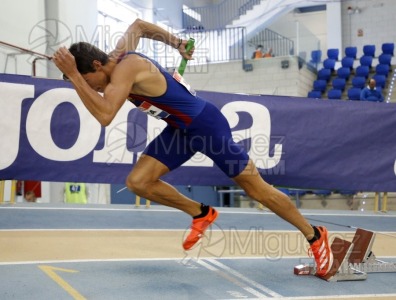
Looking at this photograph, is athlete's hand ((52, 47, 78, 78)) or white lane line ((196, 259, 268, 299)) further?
white lane line ((196, 259, 268, 299))

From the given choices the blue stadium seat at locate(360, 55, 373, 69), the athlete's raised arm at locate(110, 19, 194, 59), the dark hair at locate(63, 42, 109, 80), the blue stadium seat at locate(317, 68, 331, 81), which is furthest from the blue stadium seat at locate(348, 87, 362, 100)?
the dark hair at locate(63, 42, 109, 80)

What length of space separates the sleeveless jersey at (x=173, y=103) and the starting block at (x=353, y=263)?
1.29 metres

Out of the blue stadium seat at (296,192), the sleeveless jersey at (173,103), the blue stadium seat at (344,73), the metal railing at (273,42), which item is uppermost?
the metal railing at (273,42)

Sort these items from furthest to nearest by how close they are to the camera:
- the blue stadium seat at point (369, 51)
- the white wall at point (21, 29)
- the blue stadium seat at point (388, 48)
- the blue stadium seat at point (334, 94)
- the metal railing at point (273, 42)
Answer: the metal railing at point (273, 42), the blue stadium seat at point (369, 51), the blue stadium seat at point (388, 48), the blue stadium seat at point (334, 94), the white wall at point (21, 29)

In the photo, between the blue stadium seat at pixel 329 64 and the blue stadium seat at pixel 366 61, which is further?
the blue stadium seat at pixel 329 64

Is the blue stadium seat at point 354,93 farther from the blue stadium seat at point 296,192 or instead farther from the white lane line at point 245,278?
the white lane line at point 245,278

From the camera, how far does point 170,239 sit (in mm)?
5926

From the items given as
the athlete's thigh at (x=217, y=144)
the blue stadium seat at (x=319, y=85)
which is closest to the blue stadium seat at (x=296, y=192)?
the blue stadium seat at (x=319, y=85)

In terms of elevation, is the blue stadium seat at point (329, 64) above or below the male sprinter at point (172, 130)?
above

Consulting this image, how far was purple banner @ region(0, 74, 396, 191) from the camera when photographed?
7.00 m

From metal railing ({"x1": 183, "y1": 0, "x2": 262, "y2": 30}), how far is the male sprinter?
18551 millimetres

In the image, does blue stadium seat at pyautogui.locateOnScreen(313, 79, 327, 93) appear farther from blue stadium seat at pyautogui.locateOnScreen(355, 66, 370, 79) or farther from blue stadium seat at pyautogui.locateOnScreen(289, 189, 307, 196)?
blue stadium seat at pyautogui.locateOnScreen(289, 189, 307, 196)

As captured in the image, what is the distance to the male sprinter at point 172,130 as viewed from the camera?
3943mm

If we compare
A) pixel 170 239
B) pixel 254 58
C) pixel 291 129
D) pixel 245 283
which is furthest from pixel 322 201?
pixel 245 283
